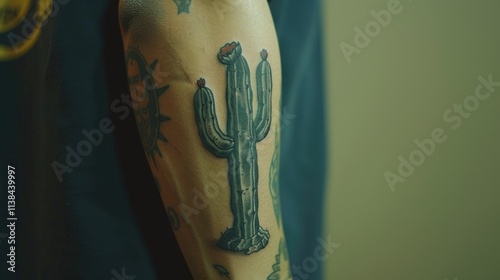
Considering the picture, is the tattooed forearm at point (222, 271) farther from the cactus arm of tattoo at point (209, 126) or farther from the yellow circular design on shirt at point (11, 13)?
the yellow circular design on shirt at point (11, 13)

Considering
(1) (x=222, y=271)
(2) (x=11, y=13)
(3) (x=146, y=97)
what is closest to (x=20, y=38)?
(2) (x=11, y=13)

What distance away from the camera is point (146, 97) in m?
0.69

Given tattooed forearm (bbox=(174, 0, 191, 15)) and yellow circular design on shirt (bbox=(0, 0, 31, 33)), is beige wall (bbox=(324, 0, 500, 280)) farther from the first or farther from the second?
yellow circular design on shirt (bbox=(0, 0, 31, 33))

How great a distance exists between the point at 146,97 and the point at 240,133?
146 millimetres

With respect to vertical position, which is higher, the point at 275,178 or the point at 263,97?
the point at 263,97

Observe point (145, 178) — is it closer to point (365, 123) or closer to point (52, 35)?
point (52, 35)

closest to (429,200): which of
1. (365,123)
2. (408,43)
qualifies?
(365,123)

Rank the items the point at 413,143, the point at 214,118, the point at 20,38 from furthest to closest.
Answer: the point at 413,143 < the point at 20,38 < the point at 214,118

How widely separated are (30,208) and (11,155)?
4.0 inches

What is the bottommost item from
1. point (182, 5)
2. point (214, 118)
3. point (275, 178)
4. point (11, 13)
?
point (275, 178)

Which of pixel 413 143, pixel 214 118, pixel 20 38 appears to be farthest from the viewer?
pixel 413 143

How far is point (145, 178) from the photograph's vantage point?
81 centimetres

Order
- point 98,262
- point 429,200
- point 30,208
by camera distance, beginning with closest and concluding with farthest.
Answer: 1. point 98,262
2. point 30,208
3. point 429,200

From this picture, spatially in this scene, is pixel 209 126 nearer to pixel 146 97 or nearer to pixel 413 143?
pixel 146 97
